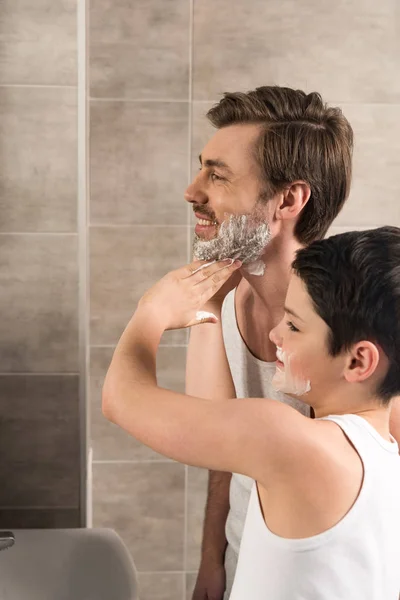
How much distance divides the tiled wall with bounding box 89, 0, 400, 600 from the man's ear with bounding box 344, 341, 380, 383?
30 cm

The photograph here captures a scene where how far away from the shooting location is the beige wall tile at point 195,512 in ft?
3.46

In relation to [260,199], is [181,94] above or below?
above

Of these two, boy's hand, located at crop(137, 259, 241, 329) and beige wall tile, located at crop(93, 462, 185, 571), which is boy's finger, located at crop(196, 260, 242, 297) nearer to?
boy's hand, located at crop(137, 259, 241, 329)

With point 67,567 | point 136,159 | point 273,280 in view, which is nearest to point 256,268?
point 273,280

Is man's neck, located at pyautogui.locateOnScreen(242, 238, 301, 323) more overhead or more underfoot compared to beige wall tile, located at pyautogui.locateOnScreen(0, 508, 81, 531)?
more overhead

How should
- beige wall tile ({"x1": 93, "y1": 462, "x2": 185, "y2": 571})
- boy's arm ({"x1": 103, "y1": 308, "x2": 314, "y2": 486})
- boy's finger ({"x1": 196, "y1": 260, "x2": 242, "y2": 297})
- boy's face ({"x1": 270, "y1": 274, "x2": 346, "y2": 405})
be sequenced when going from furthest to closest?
beige wall tile ({"x1": 93, "y1": 462, "x2": 185, "y2": 571}) < boy's finger ({"x1": 196, "y1": 260, "x2": 242, "y2": 297}) < boy's face ({"x1": 270, "y1": 274, "x2": 346, "y2": 405}) < boy's arm ({"x1": 103, "y1": 308, "x2": 314, "y2": 486})

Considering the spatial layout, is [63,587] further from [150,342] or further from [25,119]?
[25,119]

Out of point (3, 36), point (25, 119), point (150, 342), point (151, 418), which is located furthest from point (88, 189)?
point (151, 418)

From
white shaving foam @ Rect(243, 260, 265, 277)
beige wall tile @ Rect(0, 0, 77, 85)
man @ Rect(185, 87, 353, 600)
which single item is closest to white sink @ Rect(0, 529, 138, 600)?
man @ Rect(185, 87, 353, 600)

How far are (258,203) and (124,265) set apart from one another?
0.74ft

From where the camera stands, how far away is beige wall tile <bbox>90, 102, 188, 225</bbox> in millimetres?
975

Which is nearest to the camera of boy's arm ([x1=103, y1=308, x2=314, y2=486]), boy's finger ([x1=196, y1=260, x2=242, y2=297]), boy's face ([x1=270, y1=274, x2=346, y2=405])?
boy's arm ([x1=103, y1=308, x2=314, y2=486])

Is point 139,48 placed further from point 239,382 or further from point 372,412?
point 372,412

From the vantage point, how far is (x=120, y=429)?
1050mm
